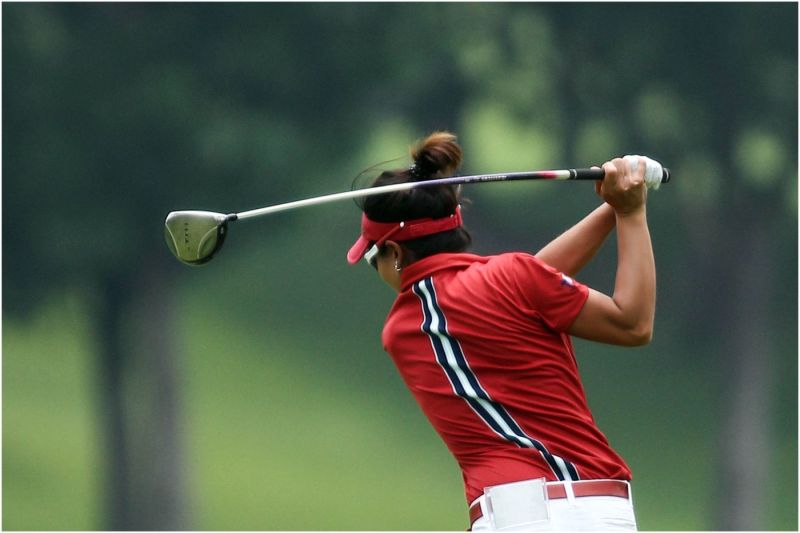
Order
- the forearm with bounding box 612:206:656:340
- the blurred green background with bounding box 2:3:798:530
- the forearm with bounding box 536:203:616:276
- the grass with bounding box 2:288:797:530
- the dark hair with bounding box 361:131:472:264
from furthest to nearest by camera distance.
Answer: the blurred green background with bounding box 2:3:798:530, the grass with bounding box 2:288:797:530, the forearm with bounding box 536:203:616:276, the dark hair with bounding box 361:131:472:264, the forearm with bounding box 612:206:656:340

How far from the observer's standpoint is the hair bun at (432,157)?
12.2ft

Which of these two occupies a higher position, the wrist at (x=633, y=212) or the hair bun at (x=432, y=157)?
the hair bun at (x=432, y=157)

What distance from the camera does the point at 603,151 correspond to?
1309 centimetres

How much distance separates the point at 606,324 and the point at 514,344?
232 mm

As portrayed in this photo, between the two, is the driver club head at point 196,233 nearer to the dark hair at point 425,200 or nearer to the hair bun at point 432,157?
the dark hair at point 425,200

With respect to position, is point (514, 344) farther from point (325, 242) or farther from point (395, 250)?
point (325, 242)

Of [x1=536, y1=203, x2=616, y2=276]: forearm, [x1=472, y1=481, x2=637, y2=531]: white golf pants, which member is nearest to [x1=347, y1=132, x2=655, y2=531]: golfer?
[x1=472, y1=481, x2=637, y2=531]: white golf pants

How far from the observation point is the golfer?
3428 millimetres

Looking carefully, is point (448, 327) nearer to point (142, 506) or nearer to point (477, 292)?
point (477, 292)

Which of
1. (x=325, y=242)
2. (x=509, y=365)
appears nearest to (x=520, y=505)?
(x=509, y=365)

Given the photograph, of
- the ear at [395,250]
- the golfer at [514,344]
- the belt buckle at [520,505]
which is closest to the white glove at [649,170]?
the golfer at [514,344]

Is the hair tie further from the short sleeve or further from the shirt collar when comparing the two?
the short sleeve

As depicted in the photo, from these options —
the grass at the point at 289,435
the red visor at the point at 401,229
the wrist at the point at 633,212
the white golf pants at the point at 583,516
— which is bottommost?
the grass at the point at 289,435

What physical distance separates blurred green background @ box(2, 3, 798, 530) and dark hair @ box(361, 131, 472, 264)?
844cm
